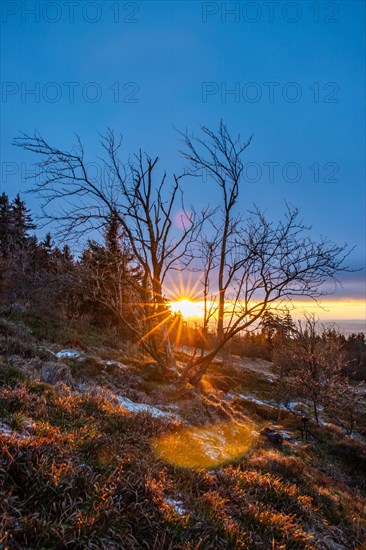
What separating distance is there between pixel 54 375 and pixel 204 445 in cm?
418

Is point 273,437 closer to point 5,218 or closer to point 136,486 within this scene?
point 136,486

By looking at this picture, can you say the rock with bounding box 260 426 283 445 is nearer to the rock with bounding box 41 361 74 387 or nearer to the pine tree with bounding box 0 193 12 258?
the rock with bounding box 41 361 74 387

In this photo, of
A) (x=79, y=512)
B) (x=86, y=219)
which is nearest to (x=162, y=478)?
(x=79, y=512)

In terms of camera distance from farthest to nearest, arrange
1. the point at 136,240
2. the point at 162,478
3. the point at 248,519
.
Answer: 1. the point at 136,240
2. the point at 162,478
3. the point at 248,519

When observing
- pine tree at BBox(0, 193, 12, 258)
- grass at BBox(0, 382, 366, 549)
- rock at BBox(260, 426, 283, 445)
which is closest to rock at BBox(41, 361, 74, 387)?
grass at BBox(0, 382, 366, 549)

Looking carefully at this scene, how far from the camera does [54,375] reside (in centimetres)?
778

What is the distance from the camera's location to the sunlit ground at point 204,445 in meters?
5.08

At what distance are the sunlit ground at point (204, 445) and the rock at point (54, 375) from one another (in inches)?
128

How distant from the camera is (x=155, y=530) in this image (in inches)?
115

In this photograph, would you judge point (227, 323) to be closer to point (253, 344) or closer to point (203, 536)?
point (203, 536)

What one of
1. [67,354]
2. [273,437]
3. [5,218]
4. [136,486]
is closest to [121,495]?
[136,486]

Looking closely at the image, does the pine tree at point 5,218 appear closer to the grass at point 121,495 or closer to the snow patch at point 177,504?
the grass at point 121,495

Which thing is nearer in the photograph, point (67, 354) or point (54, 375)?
point (54, 375)

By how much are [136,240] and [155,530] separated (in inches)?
364
